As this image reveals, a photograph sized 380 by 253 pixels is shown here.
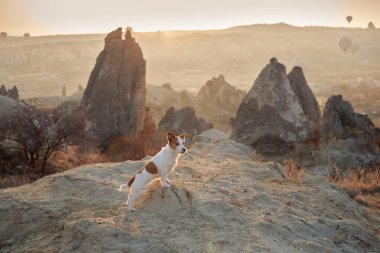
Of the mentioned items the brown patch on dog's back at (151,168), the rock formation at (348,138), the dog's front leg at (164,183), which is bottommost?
the rock formation at (348,138)

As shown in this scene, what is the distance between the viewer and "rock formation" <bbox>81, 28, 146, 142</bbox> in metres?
20.9

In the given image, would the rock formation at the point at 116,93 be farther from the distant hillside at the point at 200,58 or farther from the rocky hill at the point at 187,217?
the distant hillside at the point at 200,58

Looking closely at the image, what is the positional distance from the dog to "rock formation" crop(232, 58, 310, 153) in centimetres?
1083

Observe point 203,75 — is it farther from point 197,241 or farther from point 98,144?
point 197,241

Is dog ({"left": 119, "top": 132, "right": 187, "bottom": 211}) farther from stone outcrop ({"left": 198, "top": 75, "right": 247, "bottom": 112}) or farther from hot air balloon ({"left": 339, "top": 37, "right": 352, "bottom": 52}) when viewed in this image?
hot air balloon ({"left": 339, "top": 37, "right": 352, "bottom": 52})

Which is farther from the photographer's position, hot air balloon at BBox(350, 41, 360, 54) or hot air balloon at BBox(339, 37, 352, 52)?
hot air balloon at BBox(350, 41, 360, 54)

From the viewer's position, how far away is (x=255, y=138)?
56.4 ft

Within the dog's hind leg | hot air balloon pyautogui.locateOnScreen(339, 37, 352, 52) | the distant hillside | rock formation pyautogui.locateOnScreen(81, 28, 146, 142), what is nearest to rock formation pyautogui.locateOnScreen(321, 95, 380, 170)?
rock formation pyautogui.locateOnScreen(81, 28, 146, 142)

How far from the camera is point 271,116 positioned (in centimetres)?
1705

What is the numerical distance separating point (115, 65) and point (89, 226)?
16.8 m

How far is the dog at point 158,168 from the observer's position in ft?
21.3

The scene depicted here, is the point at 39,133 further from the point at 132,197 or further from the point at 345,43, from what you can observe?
the point at 345,43

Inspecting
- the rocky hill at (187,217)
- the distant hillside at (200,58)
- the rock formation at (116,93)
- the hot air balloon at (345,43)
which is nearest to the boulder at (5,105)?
the rock formation at (116,93)

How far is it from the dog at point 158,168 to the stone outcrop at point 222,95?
3605cm
